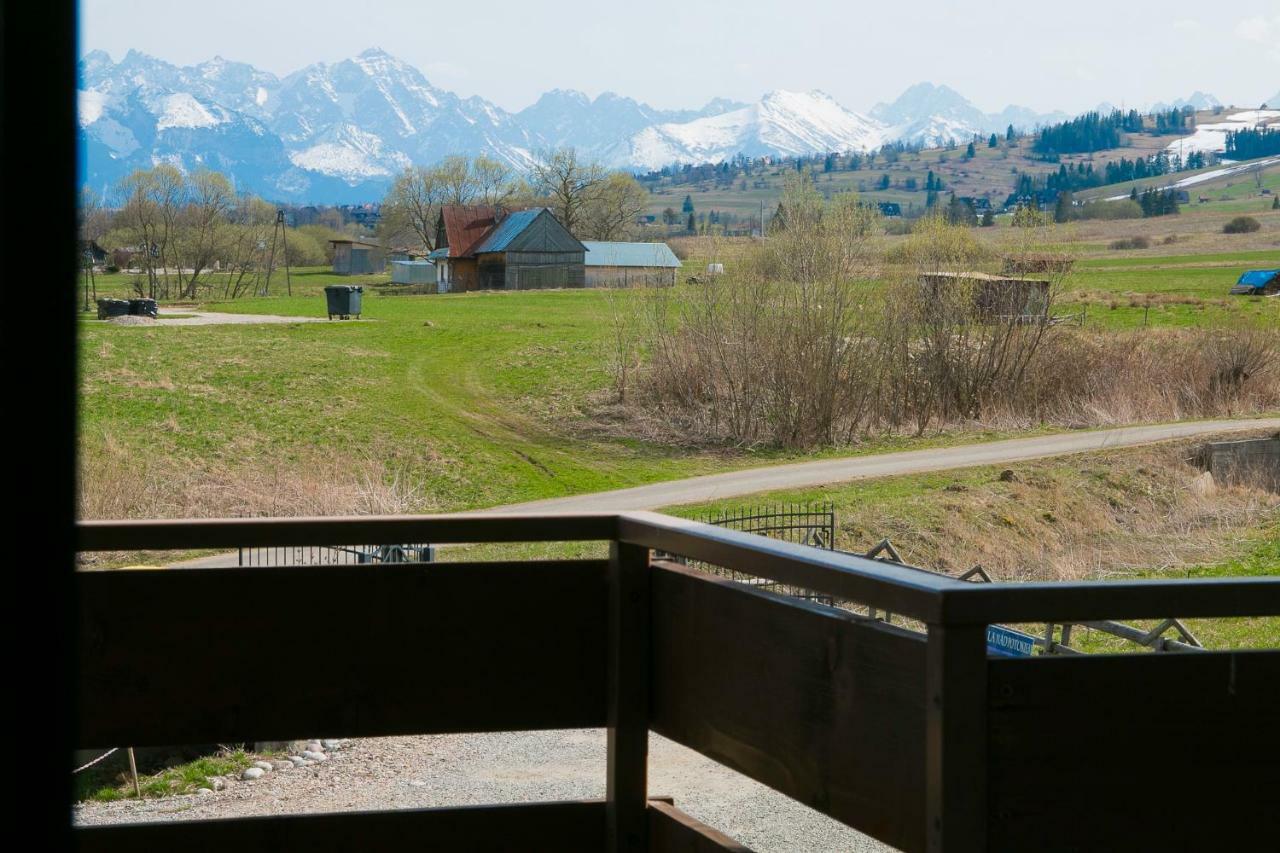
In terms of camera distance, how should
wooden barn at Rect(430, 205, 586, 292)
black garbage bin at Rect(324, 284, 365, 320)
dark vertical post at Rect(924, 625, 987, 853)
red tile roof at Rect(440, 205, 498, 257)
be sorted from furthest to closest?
red tile roof at Rect(440, 205, 498, 257) < wooden barn at Rect(430, 205, 586, 292) < black garbage bin at Rect(324, 284, 365, 320) < dark vertical post at Rect(924, 625, 987, 853)

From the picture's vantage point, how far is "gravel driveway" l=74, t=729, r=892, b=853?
10.5 m

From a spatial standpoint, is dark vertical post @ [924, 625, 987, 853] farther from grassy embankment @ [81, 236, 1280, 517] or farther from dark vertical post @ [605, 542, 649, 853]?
grassy embankment @ [81, 236, 1280, 517]

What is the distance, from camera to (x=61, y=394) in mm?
→ 1903

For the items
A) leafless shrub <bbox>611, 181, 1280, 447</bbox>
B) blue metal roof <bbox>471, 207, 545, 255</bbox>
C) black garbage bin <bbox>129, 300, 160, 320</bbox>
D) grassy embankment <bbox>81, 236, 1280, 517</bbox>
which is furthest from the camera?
blue metal roof <bbox>471, 207, 545, 255</bbox>

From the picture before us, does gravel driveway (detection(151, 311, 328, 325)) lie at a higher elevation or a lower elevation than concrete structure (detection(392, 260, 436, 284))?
lower

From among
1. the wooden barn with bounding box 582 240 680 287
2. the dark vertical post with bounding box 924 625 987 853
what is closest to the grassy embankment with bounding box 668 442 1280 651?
the dark vertical post with bounding box 924 625 987 853

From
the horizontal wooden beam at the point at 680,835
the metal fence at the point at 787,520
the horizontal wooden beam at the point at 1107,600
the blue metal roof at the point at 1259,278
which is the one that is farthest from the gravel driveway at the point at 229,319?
the horizontal wooden beam at the point at 1107,600

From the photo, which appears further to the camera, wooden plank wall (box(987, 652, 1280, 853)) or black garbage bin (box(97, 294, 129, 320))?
black garbage bin (box(97, 294, 129, 320))

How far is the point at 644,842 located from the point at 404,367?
36949 mm

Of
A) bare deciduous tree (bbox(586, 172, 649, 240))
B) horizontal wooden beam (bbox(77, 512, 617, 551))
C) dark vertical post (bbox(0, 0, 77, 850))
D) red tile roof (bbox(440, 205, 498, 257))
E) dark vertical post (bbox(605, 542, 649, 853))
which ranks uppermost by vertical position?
bare deciduous tree (bbox(586, 172, 649, 240))

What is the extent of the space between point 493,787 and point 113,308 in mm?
43181

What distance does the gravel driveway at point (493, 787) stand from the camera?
34.5ft

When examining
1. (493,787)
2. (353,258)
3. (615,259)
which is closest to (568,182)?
(615,259)

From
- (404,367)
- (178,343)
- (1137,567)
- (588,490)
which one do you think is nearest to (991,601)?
(1137,567)
